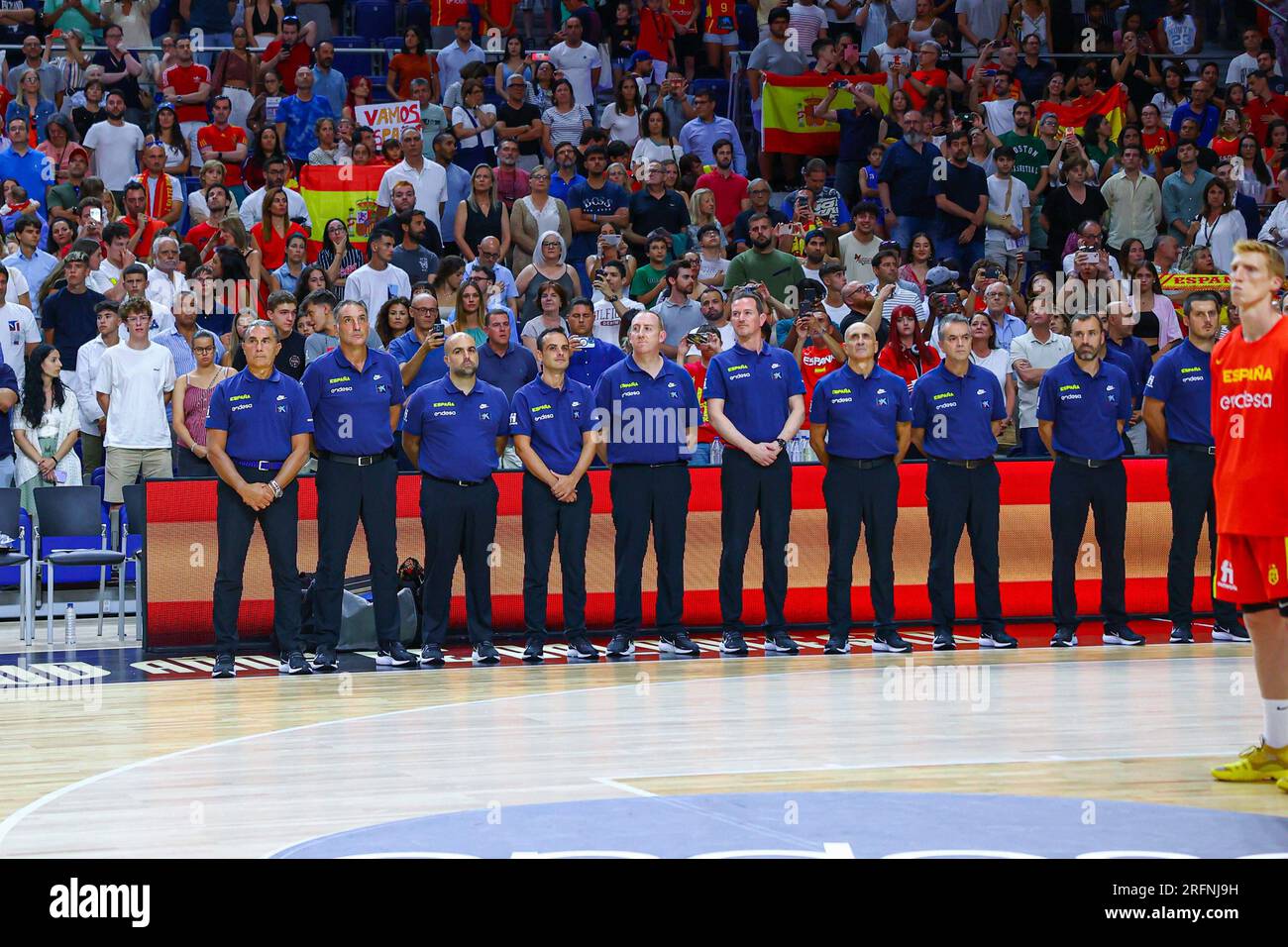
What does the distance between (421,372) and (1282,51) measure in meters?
13.9

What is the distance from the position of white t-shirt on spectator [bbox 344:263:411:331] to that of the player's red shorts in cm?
906

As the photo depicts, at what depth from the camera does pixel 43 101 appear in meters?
16.8

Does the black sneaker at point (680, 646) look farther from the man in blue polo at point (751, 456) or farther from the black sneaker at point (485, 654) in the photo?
the black sneaker at point (485, 654)

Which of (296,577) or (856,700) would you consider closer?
(856,700)

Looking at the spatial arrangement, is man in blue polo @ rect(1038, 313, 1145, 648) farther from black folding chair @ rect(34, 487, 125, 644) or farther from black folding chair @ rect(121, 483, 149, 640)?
black folding chair @ rect(34, 487, 125, 644)

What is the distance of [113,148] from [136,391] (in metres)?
4.43

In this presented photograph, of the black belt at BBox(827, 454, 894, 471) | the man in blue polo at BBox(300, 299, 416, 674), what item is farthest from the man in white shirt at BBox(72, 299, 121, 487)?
the black belt at BBox(827, 454, 894, 471)

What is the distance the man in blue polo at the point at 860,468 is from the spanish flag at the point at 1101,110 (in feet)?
30.0

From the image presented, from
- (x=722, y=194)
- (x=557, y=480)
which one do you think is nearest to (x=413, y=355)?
(x=557, y=480)

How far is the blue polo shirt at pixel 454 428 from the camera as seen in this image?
1095cm

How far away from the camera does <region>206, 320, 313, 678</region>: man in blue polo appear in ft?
34.5

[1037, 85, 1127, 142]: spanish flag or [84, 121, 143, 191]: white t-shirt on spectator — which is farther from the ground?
[1037, 85, 1127, 142]: spanish flag
